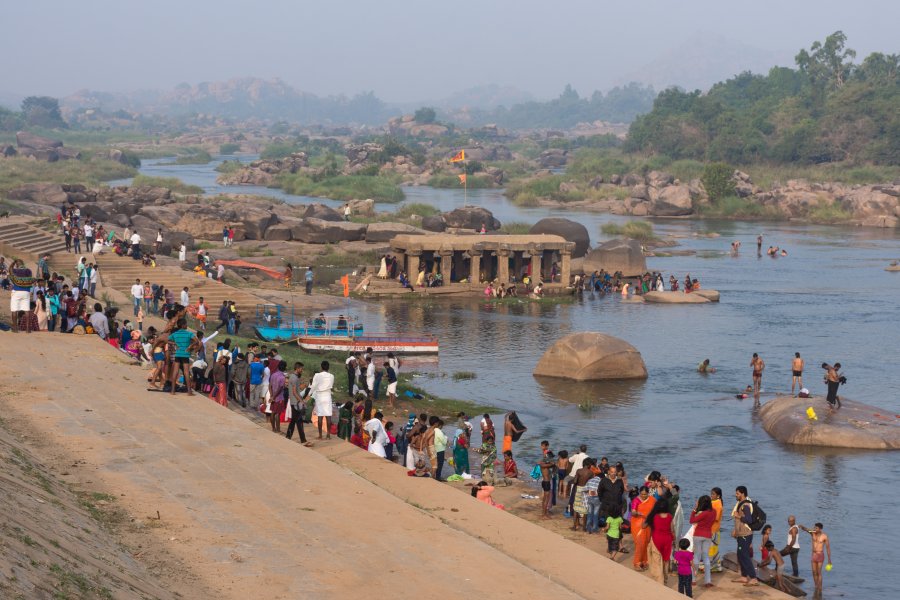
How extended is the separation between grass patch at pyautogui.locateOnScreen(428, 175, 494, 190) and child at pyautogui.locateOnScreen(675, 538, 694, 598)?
10770 centimetres

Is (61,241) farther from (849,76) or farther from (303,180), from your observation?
(849,76)

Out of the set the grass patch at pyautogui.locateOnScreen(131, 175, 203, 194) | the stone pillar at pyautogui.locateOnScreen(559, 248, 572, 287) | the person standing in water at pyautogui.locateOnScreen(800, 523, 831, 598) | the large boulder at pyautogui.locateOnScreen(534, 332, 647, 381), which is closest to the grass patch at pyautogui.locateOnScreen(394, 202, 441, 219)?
the grass patch at pyautogui.locateOnScreen(131, 175, 203, 194)

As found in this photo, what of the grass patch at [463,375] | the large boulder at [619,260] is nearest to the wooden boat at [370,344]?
the grass patch at [463,375]

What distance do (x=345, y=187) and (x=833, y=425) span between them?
3088 inches

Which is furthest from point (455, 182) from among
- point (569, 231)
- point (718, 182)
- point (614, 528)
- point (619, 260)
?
point (614, 528)

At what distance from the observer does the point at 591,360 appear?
32312mm

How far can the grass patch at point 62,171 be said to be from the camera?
94.0 meters

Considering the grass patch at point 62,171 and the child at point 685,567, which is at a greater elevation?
the grass patch at point 62,171

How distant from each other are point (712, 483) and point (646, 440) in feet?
11.7

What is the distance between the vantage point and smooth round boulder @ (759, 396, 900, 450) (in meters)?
25.6

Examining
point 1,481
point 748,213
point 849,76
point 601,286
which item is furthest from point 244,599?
point 849,76

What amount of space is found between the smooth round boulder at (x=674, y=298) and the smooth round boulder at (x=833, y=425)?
20198 mm

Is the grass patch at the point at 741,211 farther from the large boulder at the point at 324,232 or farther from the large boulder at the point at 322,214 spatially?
the large boulder at the point at 324,232

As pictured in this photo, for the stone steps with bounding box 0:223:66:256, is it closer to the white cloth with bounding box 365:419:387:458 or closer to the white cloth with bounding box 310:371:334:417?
the white cloth with bounding box 310:371:334:417
